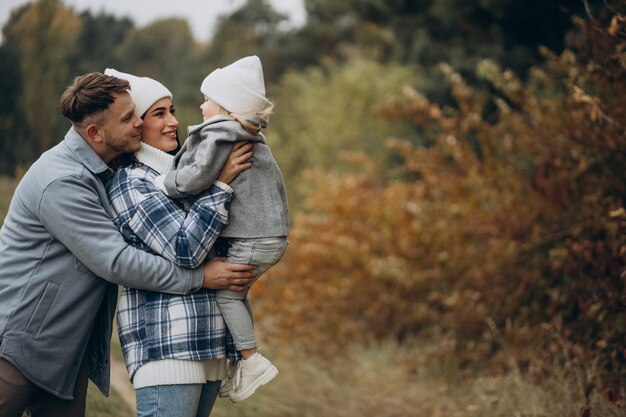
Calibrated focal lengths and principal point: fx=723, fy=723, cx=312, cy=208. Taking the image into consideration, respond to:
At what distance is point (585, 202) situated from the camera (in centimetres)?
538

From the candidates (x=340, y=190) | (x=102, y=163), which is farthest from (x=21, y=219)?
(x=340, y=190)

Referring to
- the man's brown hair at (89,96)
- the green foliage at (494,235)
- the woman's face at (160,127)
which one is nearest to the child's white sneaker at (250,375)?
the woman's face at (160,127)

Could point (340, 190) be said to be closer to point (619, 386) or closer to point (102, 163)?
point (619, 386)

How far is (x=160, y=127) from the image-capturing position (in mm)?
3064

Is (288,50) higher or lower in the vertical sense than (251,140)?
lower

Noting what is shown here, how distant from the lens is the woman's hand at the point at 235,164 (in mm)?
2814

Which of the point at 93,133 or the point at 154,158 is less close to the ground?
the point at 93,133

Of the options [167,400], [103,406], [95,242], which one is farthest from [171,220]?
[103,406]

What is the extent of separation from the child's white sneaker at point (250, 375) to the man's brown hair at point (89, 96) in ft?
3.86

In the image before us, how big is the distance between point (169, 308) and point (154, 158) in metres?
0.63

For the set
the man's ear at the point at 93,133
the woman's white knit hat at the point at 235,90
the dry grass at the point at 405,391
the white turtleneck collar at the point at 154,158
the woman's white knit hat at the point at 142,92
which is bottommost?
the dry grass at the point at 405,391

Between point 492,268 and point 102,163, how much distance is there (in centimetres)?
433

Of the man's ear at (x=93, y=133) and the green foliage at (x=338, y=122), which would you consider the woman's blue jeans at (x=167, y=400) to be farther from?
the green foliage at (x=338, y=122)

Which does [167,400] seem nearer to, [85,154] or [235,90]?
[85,154]
